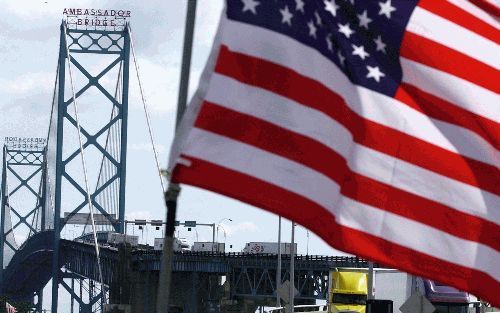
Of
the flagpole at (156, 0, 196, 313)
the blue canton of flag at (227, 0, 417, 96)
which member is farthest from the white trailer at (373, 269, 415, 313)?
the flagpole at (156, 0, 196, 313)

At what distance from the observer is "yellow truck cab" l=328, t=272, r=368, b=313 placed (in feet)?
168

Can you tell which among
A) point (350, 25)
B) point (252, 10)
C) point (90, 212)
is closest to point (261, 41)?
point (252, 10)

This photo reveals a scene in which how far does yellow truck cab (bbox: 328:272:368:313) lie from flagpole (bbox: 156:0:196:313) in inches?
1660

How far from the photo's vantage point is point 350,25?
9.62 m

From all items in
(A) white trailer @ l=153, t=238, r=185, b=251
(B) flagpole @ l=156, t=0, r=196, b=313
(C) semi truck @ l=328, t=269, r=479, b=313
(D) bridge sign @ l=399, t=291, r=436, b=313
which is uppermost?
(A) white trailer @ l=153, t=238, r=185, b=251

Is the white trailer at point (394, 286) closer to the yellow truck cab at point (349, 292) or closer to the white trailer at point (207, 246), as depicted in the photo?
the yellow truck cab at point (349, 292)

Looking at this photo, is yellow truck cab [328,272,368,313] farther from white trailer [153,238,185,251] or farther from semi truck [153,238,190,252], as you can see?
white trailer [153,238,185,251]

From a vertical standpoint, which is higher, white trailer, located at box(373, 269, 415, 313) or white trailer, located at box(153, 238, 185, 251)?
white trailer, located at box(153, 238, 185, 251)

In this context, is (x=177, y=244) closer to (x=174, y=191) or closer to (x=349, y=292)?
(x=349, y=292)

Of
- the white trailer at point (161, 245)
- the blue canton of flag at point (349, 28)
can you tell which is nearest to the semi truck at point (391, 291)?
the blue canton of flag at point (349, 28)

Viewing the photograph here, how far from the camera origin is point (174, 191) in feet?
28.6

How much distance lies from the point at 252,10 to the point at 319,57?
63cm

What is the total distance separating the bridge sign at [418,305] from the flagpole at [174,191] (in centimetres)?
2046

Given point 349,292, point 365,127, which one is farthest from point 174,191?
point 349,292
